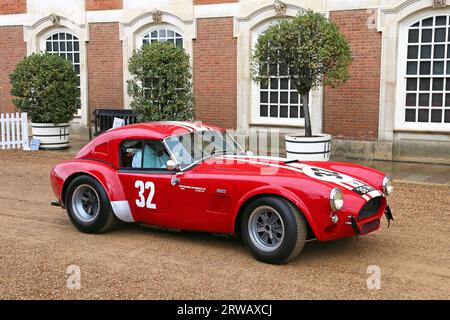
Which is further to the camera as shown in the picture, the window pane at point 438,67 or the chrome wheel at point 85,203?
the window pane at point 438,67

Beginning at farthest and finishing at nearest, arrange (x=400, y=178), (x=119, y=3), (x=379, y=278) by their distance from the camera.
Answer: (x=119, y=3), (x=400, y=178), (x=379, y=278)

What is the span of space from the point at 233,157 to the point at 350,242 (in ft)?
5.32

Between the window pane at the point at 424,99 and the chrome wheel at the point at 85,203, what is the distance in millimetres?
8393

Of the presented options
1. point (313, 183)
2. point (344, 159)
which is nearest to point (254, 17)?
point (344, 159)

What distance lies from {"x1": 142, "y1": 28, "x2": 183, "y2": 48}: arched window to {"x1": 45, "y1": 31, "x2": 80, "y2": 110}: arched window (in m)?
2.58

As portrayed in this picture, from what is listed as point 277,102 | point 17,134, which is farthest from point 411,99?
point 17,134

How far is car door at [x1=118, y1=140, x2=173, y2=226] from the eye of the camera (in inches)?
248

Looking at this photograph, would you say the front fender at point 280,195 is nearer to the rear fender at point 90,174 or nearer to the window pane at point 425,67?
the rear fender at point 90,174

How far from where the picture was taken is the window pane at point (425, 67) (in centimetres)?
1244

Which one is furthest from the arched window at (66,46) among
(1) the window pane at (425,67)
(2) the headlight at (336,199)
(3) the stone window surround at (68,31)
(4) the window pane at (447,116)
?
(2) the headlight at (336,199)

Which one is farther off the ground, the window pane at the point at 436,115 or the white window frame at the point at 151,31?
the white window frame at the point at 151,31

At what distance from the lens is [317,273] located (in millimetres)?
5332

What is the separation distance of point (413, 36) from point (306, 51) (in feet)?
11.1

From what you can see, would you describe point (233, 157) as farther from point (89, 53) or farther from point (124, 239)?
point (89, 53)
